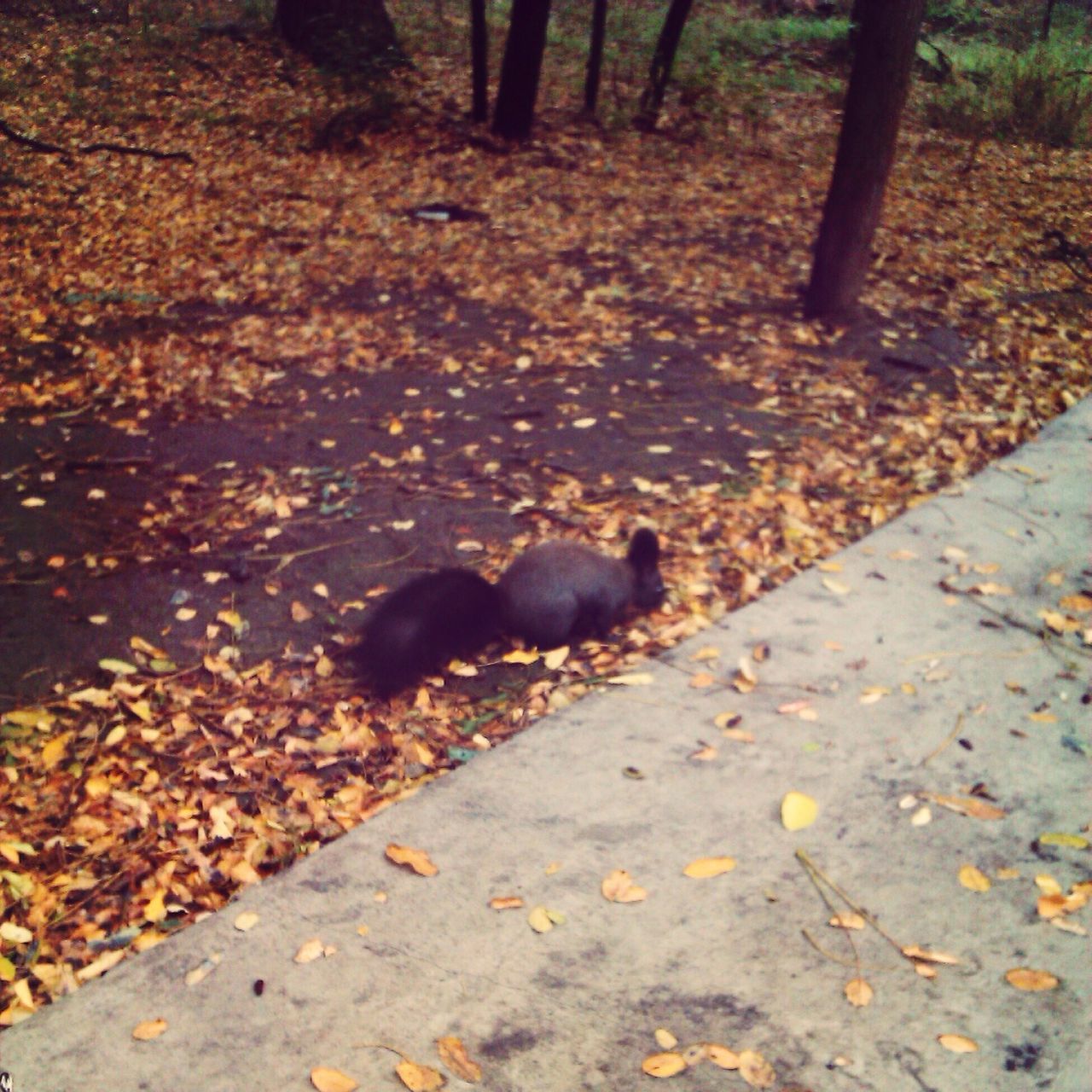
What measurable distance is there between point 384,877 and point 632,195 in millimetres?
8782

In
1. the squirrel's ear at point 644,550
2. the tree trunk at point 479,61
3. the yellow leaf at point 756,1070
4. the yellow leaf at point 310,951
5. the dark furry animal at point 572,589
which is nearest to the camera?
the yellow leaf at point 756,1070

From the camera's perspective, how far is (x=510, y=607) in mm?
4004

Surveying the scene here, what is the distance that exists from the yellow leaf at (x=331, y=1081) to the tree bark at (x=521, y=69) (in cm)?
1069

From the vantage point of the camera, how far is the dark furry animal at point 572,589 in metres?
3.96

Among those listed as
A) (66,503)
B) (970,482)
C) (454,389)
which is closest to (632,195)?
(454,389)

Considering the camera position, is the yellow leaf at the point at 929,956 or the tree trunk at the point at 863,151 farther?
the tree trunk at the point at 863,151

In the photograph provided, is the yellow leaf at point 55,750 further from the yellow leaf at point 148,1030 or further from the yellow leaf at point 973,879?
the yellow leaf at point 973,879

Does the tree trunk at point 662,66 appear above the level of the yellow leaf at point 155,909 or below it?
above

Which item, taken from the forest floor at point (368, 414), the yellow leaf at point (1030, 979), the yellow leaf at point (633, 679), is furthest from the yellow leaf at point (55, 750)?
the yellow leaf at point (1030, 979)

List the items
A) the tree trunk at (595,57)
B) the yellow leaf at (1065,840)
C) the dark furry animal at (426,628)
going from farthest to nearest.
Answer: the tree trunk at (595,57), the dark furry animal at (426,628), the yellow leaf at (1065,840)

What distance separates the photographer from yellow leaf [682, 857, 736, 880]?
282 centimetres

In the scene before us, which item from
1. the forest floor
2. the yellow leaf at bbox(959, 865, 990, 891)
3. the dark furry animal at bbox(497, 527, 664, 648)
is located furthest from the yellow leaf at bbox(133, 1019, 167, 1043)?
the yellow leaf at bbox(959, 865, 990, 891)

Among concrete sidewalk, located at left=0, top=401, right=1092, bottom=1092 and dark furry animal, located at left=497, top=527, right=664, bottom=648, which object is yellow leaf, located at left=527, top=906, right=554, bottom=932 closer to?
concrete sidewalk, located at left=0, top=401, right=1092, bottom=1092

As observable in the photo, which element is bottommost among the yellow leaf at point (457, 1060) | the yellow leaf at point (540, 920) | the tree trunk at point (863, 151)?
the yellow leaf at point (457, 1060)
